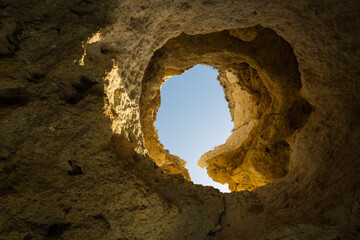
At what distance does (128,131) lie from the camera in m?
2.64

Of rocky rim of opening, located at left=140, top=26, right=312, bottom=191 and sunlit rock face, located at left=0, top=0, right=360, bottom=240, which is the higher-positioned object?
rocky rim of opening, located at left=140, top=26, right=312, bottom=191

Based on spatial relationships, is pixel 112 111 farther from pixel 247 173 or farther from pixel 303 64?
pixel 247 173

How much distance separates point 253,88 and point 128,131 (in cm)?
420

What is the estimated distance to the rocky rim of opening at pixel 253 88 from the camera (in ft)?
15.3

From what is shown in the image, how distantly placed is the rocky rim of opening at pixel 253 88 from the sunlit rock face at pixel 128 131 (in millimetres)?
1443

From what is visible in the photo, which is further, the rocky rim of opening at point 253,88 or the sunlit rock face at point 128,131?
the rocky rim of opening at point 253,88

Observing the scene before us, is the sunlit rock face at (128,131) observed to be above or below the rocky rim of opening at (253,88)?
below

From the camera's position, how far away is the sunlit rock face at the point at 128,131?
1.78 metres

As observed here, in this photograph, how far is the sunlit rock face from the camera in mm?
1782

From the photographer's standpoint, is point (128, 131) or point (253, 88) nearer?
point (128, 131)

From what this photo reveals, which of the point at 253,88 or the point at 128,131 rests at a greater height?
the point at 253,88

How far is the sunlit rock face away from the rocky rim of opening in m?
1.44

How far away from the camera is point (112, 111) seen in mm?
2250

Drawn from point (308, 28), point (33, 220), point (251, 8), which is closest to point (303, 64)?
point (308, 28)
